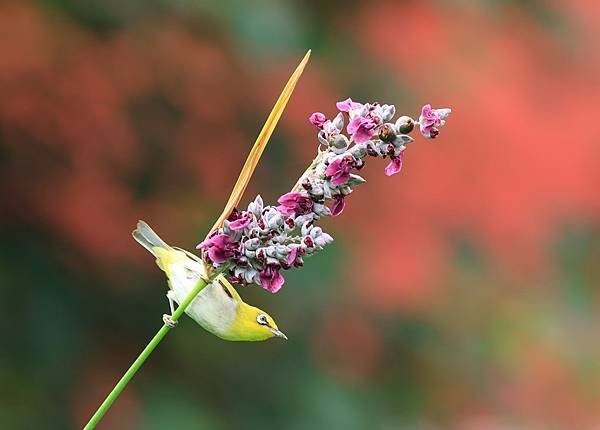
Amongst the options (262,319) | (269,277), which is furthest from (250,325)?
(269,277)

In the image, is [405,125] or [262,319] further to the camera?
[262,319]

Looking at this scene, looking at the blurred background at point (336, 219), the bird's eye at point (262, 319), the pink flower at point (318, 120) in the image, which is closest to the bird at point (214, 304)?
the bird's eye at point (262, 319)

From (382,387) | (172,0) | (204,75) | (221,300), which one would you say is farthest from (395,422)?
(221,300)

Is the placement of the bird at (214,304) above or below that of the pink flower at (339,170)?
below

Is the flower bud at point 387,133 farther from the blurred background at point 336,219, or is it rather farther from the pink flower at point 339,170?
the blurred background at point 336,219

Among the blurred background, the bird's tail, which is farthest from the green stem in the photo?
the blurred background

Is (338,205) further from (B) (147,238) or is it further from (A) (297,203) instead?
(B) (147,238)
